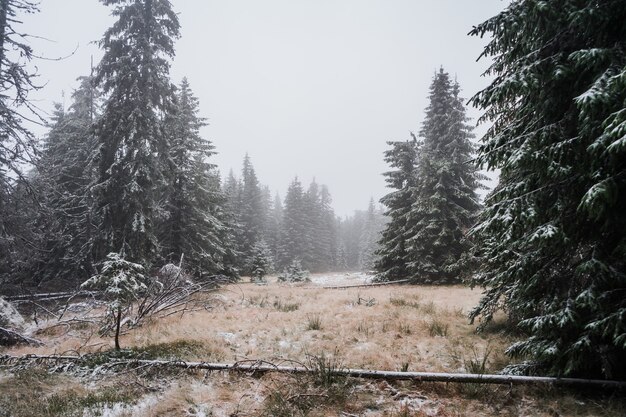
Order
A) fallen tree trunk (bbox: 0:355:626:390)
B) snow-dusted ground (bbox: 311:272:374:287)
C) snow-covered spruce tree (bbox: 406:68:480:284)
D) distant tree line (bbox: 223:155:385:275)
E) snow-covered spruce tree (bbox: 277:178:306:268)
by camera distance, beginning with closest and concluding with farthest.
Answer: fallen tree trunk (bbox: 0:355:626:390) < snow-covered spruce tree (bbox: 406:68:480:284) < snow-dusted ground (bbox: 311:272:374:287) < distant tree line (bbox: 223:155:385:275) < snow-covered spruce tree (bbox: 277:178:306:268)

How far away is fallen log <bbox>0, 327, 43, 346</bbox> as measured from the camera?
27.2 feet

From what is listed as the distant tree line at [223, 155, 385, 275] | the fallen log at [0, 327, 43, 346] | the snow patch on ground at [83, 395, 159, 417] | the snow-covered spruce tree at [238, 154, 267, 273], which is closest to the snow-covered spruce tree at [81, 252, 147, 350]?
the snow patch on ground at [83, 395, 159, 417]

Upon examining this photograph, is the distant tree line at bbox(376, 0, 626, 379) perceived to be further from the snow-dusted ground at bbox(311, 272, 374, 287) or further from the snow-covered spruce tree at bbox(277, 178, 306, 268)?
the snow-covered spruce tree at bbox(277, 178, 306, 268)

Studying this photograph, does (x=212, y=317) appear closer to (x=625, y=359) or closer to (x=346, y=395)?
(x=346, y=395)

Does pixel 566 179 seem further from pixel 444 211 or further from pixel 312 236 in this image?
pixel 312 236

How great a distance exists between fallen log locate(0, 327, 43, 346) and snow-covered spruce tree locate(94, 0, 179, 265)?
6487 millimetres

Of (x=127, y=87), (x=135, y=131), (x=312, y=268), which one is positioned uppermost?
(x=127, y=87)

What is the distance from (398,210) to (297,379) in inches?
726

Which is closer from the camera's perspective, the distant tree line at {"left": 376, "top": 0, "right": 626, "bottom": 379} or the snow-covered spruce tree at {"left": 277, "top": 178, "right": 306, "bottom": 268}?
the distant tree line at {"left": 376, "top": 0, "right": 626, "bottom": 379}

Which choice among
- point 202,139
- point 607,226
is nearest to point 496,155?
point 607,226

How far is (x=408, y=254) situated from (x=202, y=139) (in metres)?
18.0

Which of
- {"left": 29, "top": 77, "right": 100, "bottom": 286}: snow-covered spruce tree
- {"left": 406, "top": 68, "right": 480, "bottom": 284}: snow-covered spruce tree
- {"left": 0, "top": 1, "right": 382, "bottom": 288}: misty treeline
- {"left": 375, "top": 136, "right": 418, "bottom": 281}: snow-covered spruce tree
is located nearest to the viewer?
{"left": 0, "top": 1, "right": 382, "bottom": 288}: misty treeline

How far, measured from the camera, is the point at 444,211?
798 inches

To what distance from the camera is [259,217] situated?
2114 inches
